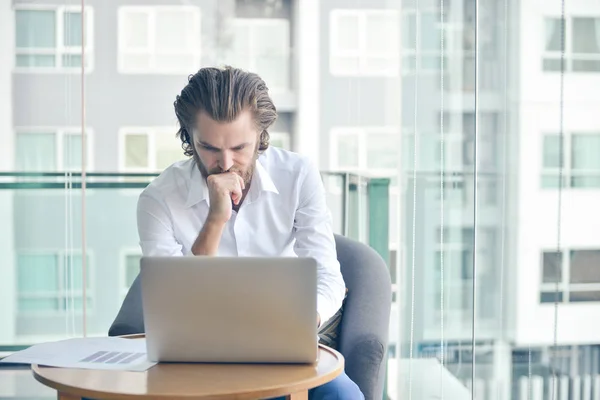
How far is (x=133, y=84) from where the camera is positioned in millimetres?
3998

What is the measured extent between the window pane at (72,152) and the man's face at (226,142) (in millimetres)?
1990

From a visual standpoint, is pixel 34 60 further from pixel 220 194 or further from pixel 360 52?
pixel 220 194

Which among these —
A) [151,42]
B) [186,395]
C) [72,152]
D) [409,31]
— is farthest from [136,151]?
[186,395]

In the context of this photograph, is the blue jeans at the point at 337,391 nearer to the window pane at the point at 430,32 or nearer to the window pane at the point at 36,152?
the window pane at the point at 430,32

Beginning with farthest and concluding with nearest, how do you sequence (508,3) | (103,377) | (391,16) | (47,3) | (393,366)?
1. (391,16)
2. (47,3)
3. (393,366)
4. (508,3)
5. (103,377)

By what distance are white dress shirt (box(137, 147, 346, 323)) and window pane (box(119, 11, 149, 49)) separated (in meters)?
2.08

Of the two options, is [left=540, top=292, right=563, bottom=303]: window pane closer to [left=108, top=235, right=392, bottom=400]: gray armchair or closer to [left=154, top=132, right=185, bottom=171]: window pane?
[left=108, top=235, right=392, bottom=400]: gray armchair

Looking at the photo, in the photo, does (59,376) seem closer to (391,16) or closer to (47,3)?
(47,3)

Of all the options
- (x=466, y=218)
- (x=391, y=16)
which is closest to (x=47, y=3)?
(x=391, y=16)

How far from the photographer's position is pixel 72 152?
12.4 ft

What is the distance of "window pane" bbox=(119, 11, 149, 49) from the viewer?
3.97 meters

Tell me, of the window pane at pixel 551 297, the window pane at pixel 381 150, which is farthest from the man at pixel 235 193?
the window pane at pixel 381 150

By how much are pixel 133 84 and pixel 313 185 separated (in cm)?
218

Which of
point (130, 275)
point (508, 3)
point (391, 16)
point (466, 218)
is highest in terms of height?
point (391, 16)
